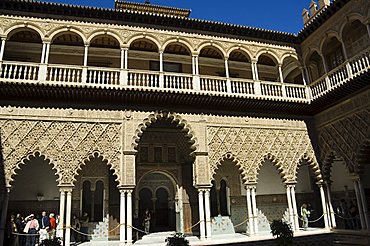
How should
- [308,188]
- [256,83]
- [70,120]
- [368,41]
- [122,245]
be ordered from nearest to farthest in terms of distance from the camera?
[122,245]
[70,120]
[368,41]
[256,83]
[308,188]

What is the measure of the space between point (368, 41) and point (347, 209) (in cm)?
557

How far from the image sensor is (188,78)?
32.0 feet

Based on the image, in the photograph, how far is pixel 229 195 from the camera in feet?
37.0

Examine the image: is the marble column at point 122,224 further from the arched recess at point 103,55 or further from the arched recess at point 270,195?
the arched recess at point 270,195

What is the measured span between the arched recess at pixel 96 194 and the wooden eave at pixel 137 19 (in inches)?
177

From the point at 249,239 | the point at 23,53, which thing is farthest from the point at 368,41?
the point at 23,53

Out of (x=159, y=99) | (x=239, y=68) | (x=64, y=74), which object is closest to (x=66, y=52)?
(x=64, y=74)

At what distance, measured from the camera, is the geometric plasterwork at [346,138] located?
8836 millimetres

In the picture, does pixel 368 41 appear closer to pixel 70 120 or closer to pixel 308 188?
pixel 308 188

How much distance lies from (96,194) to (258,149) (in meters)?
5.61

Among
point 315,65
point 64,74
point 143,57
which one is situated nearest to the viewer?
point 64,74

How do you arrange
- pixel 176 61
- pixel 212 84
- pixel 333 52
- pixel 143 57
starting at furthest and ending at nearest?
pixel 176 61, pixel 143 57, pixel 333 52, pixel 212 84

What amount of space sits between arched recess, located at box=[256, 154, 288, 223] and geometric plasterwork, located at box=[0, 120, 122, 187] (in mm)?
5767

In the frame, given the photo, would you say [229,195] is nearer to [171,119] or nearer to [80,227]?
[171,119]
